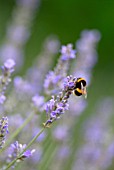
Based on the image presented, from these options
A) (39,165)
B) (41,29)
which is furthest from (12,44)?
(41,29)

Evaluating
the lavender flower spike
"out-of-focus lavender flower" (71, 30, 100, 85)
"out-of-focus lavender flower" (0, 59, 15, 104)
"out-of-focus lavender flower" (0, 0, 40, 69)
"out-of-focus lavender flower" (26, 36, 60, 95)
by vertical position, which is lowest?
the lavender flower spike

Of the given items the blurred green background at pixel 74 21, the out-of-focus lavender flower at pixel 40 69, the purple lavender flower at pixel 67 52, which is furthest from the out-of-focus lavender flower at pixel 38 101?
the blurred green background at pixel 74 21

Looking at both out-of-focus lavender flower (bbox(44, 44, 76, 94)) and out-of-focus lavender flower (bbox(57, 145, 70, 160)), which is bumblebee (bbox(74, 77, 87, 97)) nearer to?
out-of-focus lavender flower (bbox(44, 44, 76, 94))

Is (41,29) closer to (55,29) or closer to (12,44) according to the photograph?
(55,29)

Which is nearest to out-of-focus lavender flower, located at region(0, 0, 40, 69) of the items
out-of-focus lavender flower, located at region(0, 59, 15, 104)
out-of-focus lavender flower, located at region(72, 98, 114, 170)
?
out-of-focus lavender flower, located at region(72, 98, 114, 170)

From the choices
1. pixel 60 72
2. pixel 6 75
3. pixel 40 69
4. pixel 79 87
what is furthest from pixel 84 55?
pixel 79 87

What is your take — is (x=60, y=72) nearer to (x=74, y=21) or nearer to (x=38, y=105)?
(x=38, y=105)
